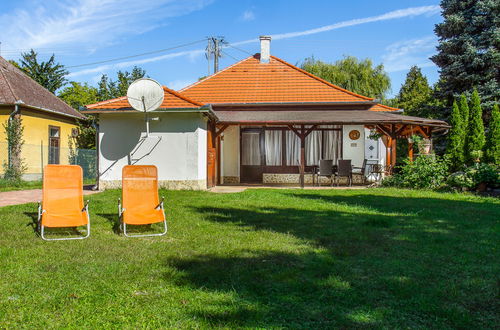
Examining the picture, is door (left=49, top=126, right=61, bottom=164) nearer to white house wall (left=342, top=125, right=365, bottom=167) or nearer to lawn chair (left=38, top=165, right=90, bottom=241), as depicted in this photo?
white house wall (left=342, top=125, right=365, bottom=167)

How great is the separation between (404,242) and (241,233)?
2299mm

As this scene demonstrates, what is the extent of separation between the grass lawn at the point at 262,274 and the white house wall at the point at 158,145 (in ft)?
18.1

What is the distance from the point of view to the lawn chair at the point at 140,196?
6770mm

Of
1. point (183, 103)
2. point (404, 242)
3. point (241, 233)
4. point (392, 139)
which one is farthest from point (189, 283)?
point (392, 139)

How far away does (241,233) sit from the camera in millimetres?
6395

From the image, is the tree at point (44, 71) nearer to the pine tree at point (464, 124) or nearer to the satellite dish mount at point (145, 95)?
the satellite dish mount at point (145, 95)

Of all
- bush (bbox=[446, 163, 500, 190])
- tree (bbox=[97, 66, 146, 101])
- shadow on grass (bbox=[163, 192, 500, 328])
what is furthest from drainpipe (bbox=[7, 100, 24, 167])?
bush (bbox=[446, 163, 500, 190])

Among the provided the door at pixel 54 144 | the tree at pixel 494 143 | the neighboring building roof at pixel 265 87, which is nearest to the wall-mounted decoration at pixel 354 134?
the neighboring building roof at pixel 265 87

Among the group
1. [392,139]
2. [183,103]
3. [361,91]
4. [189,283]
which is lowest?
[189,283]

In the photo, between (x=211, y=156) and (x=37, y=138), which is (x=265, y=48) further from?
(x=37, y=138)

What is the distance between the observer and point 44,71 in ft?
87.3

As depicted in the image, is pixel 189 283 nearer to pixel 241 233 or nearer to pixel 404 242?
pixel 241 233

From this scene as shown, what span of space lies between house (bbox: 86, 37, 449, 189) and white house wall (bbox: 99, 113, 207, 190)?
31 millimetres

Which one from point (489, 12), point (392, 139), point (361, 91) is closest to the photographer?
point (392, 139)
